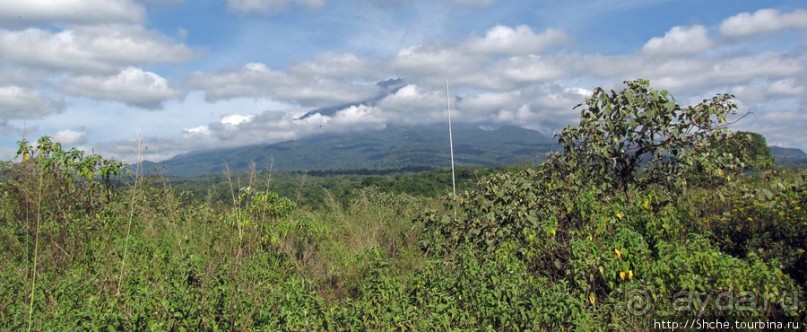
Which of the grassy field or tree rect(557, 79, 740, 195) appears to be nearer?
the grassy field

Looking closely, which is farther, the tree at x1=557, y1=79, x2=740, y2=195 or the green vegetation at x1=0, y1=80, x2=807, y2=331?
the tree at x1=557, y1=79, x2=740, y2=195

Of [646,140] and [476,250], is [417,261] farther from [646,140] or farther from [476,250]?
[646,140]

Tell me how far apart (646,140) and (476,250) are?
268 centimetres

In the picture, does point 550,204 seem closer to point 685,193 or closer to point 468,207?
point 468,207

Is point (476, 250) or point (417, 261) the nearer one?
point (476, 250)

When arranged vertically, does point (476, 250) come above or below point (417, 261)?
above

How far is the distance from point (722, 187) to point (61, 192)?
28.3 feet

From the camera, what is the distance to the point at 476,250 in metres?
6.25

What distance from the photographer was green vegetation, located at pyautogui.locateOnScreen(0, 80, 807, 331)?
4.35 metres

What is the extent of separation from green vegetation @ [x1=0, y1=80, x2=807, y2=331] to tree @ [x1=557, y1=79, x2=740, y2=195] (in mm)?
24

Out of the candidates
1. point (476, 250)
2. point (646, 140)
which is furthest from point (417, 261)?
point (646, 140)

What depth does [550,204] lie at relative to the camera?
21.6ft

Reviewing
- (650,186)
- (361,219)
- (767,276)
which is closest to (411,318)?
(767,276)

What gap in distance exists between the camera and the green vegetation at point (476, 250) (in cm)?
435
